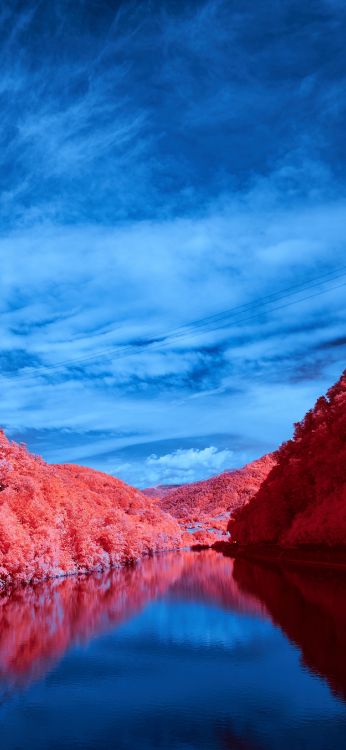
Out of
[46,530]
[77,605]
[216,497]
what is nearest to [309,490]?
[46,530]

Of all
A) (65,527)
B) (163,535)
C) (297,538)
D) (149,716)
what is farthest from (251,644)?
(163,535)

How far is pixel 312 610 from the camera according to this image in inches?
693

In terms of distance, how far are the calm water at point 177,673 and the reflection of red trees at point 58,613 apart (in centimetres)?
6

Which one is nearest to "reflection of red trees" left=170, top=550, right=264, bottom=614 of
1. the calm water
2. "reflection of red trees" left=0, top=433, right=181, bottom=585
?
the calm water

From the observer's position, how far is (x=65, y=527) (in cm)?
3662

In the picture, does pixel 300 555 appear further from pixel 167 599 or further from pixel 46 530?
pixel 167 599

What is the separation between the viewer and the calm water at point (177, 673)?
26.6 ft

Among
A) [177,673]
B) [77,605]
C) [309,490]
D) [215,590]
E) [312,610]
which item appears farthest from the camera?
[309,490]

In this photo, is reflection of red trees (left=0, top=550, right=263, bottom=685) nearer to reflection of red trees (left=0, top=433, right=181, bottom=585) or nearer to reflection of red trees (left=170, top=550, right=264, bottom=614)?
reflection of red trees (left=170, top=550, right=264, bottom=614)

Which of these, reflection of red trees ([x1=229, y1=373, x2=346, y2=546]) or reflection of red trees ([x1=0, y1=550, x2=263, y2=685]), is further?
reflection of red trees ([x1=229, y1=373, x2=346, y2=546])

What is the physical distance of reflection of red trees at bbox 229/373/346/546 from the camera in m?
37.4

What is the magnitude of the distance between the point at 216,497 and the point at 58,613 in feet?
342

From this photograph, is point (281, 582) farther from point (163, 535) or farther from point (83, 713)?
point (163, 535)

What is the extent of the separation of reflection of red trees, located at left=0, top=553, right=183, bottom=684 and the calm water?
0.19 feet
